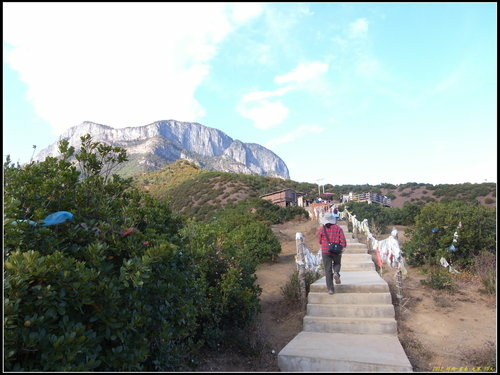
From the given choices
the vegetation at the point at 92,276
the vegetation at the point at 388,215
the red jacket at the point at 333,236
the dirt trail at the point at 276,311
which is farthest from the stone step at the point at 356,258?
the vegetation at the point at 388,215

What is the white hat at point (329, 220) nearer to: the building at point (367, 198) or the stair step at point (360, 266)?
the stair step at point (360, 266)

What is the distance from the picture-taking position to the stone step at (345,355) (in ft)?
12.0

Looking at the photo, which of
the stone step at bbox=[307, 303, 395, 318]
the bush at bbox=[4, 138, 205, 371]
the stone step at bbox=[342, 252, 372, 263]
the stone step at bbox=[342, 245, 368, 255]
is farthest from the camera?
the stone step at bbox=[342, 245, 368, 255]

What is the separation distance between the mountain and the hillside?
38.7ft

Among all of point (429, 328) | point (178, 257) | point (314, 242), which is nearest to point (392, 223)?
point (314, 242)

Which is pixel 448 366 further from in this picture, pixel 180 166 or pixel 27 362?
pixel 180 166

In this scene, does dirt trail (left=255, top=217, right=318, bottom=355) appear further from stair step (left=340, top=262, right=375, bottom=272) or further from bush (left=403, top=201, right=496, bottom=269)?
bush (left=403, top=201, right=496, bottom=269)

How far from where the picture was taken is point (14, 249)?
2598 mm

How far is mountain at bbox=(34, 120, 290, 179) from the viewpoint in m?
88.8

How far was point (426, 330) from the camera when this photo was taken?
5.32m

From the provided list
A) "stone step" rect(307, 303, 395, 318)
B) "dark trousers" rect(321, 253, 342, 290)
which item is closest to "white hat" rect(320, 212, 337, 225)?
"dark trousers" rect(321, 253, 342, 290)

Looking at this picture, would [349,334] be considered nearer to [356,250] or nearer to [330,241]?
[330,241]

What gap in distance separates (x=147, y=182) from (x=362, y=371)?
4837 centimetres

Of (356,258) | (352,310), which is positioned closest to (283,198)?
(356,258)
